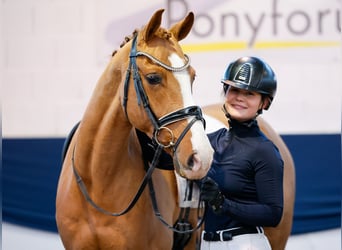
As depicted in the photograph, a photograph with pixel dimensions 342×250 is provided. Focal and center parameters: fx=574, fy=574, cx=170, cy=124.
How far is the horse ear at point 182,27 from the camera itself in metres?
1.94

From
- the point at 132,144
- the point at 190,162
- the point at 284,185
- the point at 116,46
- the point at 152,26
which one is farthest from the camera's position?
the point at 116,46

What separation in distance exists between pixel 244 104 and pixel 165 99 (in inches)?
13.3

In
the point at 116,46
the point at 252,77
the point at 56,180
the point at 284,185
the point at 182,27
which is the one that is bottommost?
the point at 56,180

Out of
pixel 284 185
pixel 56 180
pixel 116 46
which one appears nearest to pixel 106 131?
pixel 284 185

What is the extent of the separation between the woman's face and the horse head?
24 centimetres

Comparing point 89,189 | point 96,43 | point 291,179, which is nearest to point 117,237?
point 89,189

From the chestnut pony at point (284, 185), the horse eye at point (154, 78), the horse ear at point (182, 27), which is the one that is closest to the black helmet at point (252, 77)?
the horse ear at point (182, 27)

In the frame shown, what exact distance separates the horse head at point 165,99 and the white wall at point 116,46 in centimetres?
212

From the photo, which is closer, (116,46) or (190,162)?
(190,162)

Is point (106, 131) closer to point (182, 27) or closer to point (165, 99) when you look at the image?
point (165, 99)

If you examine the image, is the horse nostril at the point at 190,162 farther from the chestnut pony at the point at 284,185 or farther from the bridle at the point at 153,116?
the chestnut pony at the point at 284,185

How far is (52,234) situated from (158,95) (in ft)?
8.66

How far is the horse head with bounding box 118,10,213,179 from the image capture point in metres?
1.69

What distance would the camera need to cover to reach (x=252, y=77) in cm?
196
